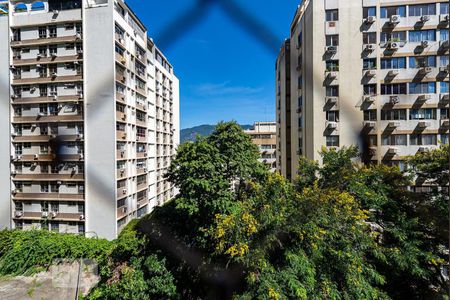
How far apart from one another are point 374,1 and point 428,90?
13.8 feet

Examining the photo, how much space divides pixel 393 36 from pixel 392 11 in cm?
100

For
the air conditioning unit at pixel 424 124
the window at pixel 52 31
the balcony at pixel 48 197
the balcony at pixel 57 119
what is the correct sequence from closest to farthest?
the balcony at pixel 57 119
the air conditioning unit at pixel 424 124
the balcony at pixel 48 197
the window at pixel 52 31

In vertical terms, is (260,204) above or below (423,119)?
below

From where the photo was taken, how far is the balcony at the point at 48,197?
10.9 meters

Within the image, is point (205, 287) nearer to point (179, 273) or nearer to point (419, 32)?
point (179, 273)

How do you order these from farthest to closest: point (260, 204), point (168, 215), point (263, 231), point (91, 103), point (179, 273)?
point (168, 215) → point (179, 273) → point (260, 204) → point (263, 231) → point (91, 103)

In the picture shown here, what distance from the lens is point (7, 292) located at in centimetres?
551

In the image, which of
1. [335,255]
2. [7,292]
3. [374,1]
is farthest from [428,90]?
[7,292]

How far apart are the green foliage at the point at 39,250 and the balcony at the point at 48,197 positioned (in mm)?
3008

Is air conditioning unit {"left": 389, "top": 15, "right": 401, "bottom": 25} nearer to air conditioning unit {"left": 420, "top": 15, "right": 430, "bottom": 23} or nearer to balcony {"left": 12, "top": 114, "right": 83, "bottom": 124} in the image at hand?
air conditioning unit {"left": 420, "top": 15, "right": 430, "bottom": 23}

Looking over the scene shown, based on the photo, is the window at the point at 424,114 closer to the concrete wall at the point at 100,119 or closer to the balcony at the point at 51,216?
the concrete wall at the point at 100,119

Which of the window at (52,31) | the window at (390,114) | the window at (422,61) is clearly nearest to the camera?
the window at (390,114)

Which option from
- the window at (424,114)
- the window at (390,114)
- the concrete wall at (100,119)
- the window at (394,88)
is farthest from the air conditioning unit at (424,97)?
the concrete wall at (100,119)

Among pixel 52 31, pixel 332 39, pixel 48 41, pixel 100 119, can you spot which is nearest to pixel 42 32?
pixel 52 31
